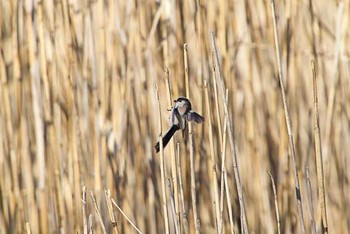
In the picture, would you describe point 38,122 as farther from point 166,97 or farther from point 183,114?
point 183,114

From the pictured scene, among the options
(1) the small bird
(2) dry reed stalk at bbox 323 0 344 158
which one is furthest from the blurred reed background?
(1) the small bird

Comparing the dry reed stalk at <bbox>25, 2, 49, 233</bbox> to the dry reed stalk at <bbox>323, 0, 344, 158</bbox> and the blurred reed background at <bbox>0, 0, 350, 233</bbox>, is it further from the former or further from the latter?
the dry reed stalk at <bbox>323, 0, 344, 158</bbox>

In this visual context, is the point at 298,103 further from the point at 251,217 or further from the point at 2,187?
the point at 2,187

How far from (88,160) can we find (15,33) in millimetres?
336

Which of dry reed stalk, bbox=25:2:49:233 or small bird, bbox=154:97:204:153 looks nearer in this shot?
small bird, bbox=154:97:204:153

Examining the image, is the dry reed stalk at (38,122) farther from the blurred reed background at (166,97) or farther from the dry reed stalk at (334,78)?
the dry reed stalk at (334,78)

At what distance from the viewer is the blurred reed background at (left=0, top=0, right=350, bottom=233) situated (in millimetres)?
1701


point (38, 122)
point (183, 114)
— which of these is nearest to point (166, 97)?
point (38, 122)

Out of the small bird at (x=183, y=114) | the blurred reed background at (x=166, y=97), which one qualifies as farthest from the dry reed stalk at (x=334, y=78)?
the small bird at (x=183, y=114)

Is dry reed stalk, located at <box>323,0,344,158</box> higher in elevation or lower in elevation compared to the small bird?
higher

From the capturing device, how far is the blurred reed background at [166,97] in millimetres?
1701

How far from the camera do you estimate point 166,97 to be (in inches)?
67.8

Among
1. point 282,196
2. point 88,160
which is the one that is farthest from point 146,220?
point 282,196

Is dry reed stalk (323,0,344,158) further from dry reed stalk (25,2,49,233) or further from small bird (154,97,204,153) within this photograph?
dry reed stalk (25,2,49,233)
